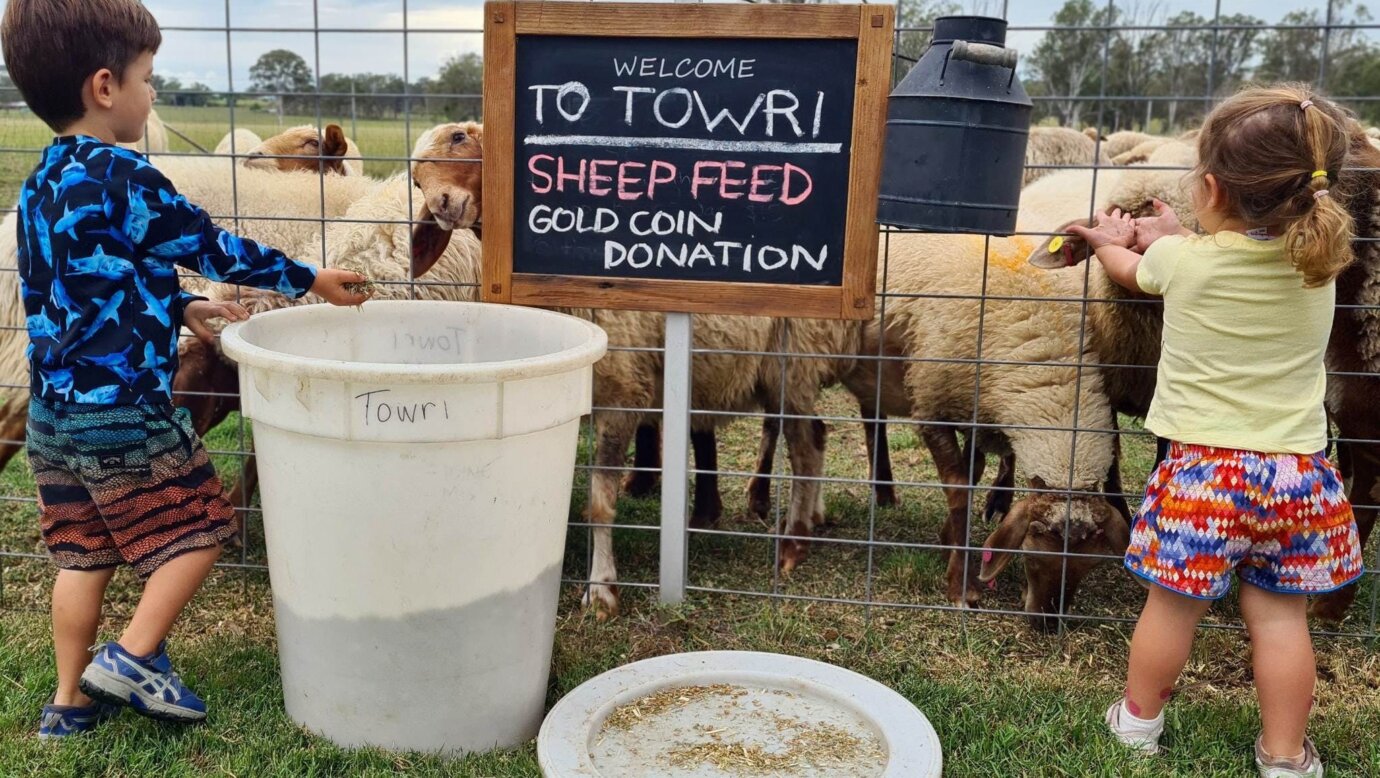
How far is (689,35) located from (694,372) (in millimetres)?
1553

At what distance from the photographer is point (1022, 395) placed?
13.3 feet

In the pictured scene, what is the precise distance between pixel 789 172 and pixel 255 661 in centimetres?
214

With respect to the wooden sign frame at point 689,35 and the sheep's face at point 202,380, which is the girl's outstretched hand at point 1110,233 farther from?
the sheep's face at point 202,380

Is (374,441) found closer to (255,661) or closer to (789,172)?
(255,661)

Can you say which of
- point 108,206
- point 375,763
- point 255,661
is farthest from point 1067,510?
point 108,206

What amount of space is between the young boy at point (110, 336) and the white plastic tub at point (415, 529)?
22cm

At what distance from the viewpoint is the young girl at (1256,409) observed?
2564mm

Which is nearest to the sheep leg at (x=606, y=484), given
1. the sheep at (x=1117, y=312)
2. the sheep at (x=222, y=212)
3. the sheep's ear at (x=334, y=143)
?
the sheep at (x=1117, y=312)

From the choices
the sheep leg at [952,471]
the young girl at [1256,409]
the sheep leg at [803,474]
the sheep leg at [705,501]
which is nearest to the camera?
the young girl at [1256,409]

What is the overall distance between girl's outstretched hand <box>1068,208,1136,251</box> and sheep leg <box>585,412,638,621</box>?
5.76 ft

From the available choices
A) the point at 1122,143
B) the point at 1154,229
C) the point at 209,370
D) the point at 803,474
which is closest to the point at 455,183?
the point at 209,370

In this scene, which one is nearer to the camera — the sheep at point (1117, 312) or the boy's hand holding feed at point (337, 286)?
the boy's hand holding feed at point (337, 286)

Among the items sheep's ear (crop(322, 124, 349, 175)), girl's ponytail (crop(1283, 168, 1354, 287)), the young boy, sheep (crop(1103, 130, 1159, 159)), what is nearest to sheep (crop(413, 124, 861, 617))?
the young boy

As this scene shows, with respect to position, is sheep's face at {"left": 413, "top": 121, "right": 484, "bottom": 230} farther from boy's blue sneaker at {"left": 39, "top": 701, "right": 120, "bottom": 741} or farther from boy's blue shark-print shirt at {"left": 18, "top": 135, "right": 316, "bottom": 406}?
boy's blue sneaker at {"left": 39, "top": 701, "right": 120, "bottom": 741}
